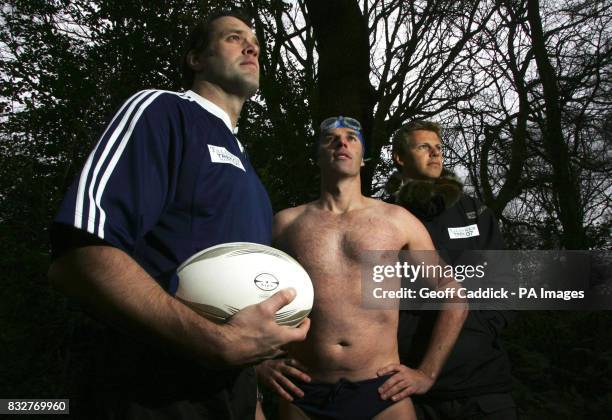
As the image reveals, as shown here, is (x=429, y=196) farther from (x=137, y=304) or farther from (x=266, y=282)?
(x=137, y=304)

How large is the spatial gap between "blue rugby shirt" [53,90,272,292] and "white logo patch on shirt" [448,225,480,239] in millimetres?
1666

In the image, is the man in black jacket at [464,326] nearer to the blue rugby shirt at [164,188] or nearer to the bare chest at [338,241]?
the bare chest at [338,241]

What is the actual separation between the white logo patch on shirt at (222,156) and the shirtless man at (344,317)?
3.68 feet

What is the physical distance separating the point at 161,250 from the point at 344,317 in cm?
139

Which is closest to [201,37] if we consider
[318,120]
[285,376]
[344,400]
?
[285,376]

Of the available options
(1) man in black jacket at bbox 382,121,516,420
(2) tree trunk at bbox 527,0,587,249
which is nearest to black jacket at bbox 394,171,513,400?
(1) man in black jacket at bbox 382,121,516,420

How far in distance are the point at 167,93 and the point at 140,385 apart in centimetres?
87

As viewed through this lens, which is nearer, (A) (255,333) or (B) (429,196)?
(A) (255,333)

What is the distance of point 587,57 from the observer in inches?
374

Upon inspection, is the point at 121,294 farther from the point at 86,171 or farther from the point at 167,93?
the point at 167,93

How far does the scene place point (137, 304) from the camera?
1.18 metres

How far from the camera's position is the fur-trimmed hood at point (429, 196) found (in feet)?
10.5

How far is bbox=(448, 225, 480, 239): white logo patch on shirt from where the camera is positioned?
3163mm

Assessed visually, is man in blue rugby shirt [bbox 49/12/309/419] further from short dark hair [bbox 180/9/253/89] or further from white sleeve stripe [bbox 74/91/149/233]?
short dark hair [bbox 180/9/253/89]
